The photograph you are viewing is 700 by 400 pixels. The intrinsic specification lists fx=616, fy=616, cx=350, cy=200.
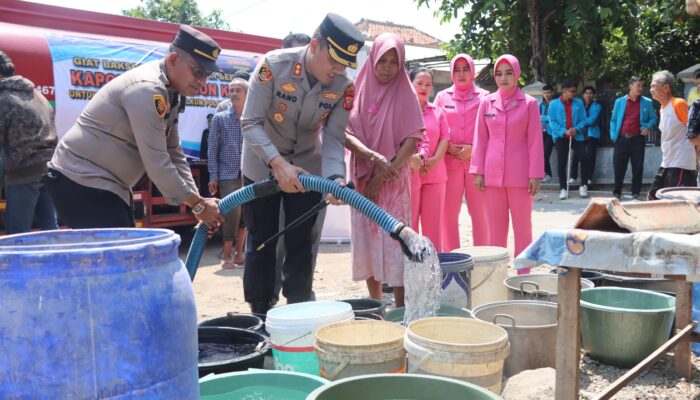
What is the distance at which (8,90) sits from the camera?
4.96 meters

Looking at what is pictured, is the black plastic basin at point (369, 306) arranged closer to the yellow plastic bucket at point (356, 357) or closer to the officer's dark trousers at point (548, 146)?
the yellow plastic bucket at point (356, 357)

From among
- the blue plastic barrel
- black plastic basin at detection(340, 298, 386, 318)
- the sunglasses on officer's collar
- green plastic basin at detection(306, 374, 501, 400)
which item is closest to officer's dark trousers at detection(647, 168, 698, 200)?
black plastic basin at detection(340, 298, 386, 318)

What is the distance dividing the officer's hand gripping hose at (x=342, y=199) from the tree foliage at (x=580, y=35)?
1130 centimetres

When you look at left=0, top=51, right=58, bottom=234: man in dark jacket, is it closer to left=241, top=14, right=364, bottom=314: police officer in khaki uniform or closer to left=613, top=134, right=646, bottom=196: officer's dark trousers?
left=241, top=14, right=364, bottom=314: police officer in khaki uniform

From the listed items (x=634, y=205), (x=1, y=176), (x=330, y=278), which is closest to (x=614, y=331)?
(x=634, y=205)

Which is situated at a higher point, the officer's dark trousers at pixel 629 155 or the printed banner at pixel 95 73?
the printed banner at pixel 95 73

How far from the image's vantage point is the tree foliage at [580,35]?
43.9ft

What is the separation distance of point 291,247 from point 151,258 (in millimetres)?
2327

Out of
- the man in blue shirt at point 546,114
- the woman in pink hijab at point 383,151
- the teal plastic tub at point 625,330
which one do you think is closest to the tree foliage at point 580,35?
the man in blue shirt at point 546,114

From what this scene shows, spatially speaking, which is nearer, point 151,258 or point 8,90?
point 151,258

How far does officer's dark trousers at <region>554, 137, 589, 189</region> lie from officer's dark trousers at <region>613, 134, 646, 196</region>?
3.25 ft

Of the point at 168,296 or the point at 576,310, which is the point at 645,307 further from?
the point at 168,296

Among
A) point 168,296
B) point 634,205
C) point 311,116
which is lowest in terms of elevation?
point 168,296

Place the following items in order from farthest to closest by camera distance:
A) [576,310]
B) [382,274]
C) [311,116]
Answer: [382,274]
[311,116]
[576,310]
